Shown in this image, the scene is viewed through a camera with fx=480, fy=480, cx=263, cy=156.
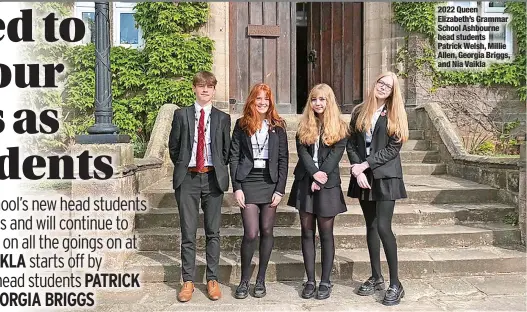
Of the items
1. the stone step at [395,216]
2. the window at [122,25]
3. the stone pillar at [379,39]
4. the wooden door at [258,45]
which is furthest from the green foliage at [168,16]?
the stone step at [395,216]

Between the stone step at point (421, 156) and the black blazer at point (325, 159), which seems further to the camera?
the stone step at point (421, 156)

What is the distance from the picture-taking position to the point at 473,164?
6.16 m

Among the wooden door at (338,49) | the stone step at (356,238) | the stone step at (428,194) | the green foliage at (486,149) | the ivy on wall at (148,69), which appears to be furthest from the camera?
the wooden door at (338,49)

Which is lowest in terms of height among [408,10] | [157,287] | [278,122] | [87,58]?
[157,287]

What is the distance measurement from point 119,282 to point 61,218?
0.78 metres

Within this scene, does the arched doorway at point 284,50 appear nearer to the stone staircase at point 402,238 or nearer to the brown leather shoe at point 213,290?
the stone staircase at point 402,238

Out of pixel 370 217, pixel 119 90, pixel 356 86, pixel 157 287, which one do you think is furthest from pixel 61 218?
pixel 356 86

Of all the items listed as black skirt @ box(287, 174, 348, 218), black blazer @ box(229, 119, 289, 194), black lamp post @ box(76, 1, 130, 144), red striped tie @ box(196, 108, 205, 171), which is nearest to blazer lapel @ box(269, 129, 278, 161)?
black blazer @ box(229, 119, 289, 194)

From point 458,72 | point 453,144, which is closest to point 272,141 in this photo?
point 453,144

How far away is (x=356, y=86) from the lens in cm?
902

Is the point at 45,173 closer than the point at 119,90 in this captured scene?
Yes

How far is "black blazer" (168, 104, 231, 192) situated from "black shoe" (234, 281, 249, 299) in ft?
2.64

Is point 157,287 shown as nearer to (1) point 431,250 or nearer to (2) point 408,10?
(1) point 431,250

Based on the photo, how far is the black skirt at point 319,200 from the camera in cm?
384
